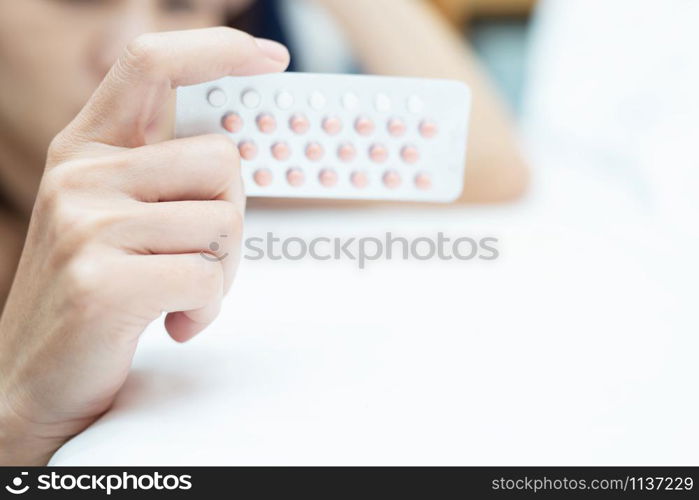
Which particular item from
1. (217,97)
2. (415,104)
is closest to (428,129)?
(415,104)

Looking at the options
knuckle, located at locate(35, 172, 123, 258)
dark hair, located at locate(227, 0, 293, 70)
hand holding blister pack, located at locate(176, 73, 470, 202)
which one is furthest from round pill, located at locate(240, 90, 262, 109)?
dark hair, located at locate(227, 0, 293, 70)

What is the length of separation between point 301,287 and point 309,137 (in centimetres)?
13

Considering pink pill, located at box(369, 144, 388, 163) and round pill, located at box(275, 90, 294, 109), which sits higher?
round pill, located at box(275, 90, 294, 109)

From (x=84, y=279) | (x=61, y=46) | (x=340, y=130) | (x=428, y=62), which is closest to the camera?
(x=84, y=279)

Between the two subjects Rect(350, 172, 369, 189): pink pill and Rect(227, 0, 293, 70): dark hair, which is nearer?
Rect(350, 172, 369, 189): pink pill

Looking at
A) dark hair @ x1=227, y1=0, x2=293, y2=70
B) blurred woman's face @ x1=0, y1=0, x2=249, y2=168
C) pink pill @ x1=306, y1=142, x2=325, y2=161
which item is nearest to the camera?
pink pill @ x1=306, y1=142, x2=325, y2=161

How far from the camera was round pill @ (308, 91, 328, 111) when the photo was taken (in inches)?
14.6

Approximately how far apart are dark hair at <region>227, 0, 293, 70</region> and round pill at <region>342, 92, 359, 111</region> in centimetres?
33

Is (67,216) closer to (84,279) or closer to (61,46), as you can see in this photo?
(84,279)

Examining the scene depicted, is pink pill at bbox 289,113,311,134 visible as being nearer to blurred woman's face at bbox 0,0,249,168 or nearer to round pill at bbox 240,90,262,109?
round pill at bbox 240,90,262,109

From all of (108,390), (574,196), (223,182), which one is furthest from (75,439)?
(574,196)

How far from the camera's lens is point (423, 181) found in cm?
41

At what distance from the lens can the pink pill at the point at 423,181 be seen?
406 mm

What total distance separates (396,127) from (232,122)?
0.10m
